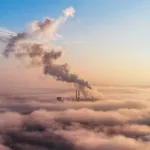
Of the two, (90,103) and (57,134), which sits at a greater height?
(90,103)

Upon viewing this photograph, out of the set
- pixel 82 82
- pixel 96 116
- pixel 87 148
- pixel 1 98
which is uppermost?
pixel 82 82

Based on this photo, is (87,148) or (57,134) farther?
(57,134)

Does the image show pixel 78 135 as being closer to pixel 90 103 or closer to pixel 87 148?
pixel 87 148

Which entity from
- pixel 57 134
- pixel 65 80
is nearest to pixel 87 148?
pixel 57 134

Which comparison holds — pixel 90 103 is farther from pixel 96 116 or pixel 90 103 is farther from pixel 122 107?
pixel 122 107

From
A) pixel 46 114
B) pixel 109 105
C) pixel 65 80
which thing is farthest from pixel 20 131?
pixel 109 105

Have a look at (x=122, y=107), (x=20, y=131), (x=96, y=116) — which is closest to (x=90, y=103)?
(x=96, y=116)

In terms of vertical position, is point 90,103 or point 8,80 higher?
point 8,80

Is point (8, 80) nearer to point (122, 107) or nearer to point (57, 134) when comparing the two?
point (57, 134)

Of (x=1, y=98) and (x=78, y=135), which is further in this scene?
(x=78, y=135)
